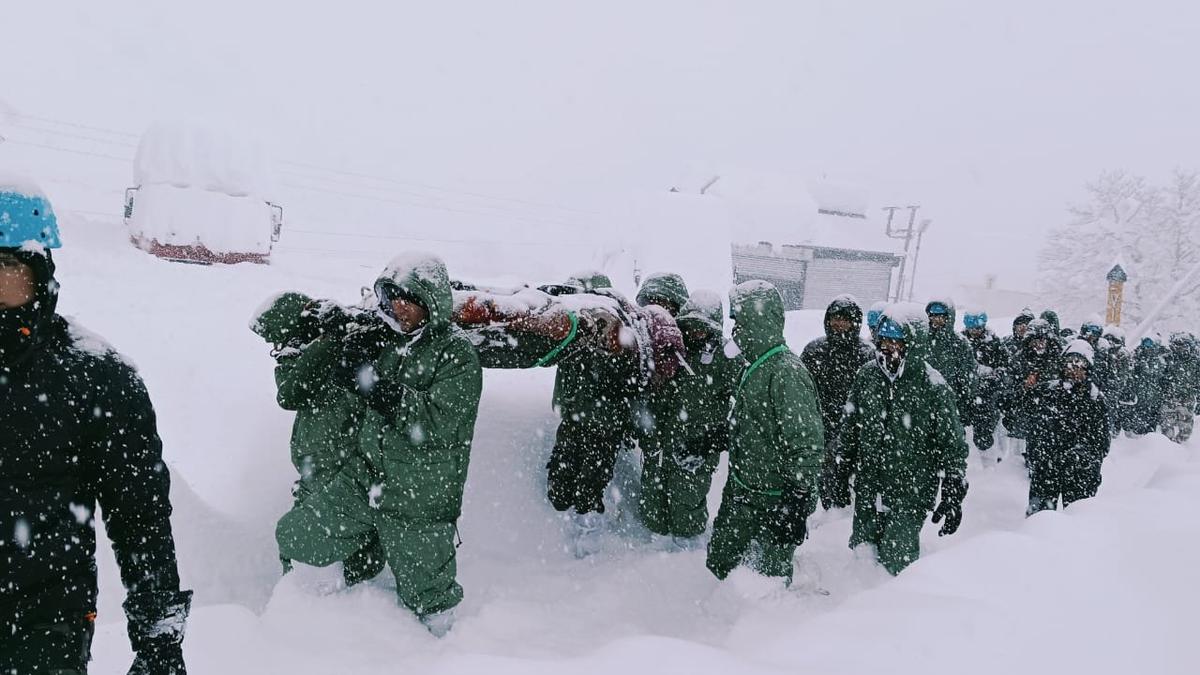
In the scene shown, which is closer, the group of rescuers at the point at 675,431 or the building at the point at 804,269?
the group of rescuers at the point at 675,431

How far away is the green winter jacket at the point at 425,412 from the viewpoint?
10.7 feet

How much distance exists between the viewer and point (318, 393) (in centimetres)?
369

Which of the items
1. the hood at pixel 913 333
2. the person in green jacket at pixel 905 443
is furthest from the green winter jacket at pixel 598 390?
the hood at pixel 913 333

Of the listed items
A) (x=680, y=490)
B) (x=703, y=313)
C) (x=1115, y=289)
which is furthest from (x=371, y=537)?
(x=1115, y=289)

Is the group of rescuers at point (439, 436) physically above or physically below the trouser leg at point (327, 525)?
above

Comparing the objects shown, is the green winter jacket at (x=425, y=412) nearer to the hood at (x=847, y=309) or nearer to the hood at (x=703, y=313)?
the hood at (x=703, y=313)

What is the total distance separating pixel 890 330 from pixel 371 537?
3.49 meters

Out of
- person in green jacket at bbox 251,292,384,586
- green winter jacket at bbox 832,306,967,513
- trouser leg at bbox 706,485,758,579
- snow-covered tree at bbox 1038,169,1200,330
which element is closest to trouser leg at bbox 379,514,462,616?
person in green jacket at bbox 251,292,384,586

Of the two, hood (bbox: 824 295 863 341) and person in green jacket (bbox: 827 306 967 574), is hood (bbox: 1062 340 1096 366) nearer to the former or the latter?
hood (bbox: 824 295 863 341)

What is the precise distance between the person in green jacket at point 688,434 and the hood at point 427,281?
81.6 inches

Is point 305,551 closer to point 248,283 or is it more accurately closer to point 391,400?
point 391,400

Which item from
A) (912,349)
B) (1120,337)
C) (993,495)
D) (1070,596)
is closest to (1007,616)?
(1070,596)

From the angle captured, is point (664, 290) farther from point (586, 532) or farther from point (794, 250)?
point (794, 250)

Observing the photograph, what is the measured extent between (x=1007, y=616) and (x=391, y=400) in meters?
2.72
